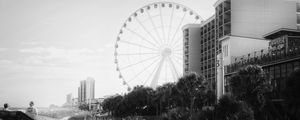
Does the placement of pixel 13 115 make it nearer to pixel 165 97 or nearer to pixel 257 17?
pixel 165 97

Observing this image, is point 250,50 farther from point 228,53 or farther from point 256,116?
point 256,116

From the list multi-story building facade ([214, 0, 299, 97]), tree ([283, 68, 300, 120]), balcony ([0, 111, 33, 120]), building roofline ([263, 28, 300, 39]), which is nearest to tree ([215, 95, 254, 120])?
tree ([283, 68, 300, 120])

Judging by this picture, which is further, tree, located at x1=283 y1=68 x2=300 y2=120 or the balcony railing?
the balcony railing

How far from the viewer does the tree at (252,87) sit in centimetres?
5047

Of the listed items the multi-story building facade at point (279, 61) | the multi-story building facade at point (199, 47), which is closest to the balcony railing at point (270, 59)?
the multi-story building facade at point (279, 61)

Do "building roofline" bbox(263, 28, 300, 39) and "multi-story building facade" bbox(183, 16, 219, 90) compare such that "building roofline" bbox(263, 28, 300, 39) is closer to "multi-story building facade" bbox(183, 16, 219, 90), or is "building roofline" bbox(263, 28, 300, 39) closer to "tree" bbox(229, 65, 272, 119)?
"tree" bbox(229, 65, 272, 119)

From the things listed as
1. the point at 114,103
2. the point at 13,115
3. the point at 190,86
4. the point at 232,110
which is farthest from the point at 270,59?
the point at 114,103

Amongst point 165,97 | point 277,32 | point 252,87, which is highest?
point 277,32

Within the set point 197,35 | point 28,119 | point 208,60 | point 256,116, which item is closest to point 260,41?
point 256,116

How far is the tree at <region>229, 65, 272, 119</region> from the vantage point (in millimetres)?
50469

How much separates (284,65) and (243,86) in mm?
12895

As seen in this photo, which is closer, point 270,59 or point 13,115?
point 13,115

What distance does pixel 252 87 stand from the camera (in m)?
51.2

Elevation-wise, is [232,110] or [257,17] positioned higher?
[257,17]
